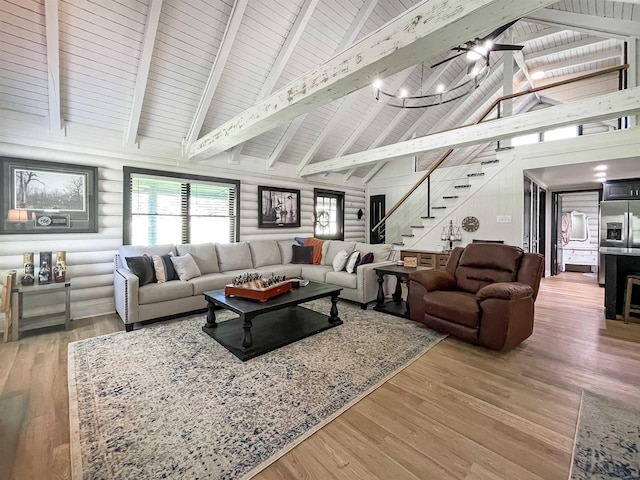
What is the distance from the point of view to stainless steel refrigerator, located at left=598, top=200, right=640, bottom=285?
18.2 feet

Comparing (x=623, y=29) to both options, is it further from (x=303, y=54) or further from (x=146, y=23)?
(x=146, y=23)

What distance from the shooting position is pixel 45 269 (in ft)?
11.4

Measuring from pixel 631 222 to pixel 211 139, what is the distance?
795 centimetres

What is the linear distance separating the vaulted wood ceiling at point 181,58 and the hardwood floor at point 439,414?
99.8 inches

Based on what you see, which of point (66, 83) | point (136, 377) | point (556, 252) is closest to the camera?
point (136, 377)

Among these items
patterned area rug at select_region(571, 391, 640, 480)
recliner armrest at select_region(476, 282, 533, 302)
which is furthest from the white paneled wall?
patterned area rug at select_region(571, 391, 640, 480)

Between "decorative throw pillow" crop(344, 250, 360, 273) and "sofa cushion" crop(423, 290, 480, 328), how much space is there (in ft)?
4.59

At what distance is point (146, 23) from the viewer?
310 cm

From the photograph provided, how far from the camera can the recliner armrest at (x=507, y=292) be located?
8.87 feet

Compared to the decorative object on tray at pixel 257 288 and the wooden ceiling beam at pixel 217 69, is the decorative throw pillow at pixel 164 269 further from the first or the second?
the wooden ceiling beam at pixel 217 69

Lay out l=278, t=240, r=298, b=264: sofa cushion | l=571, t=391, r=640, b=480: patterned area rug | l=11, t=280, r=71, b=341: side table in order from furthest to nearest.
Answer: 1. l=278, t=240, r=298, b=264: sofa cushion
2. l=11, t=280, r=71, b=341: side table
3. l=571, t=391, r=640, b=480: patterned area rug

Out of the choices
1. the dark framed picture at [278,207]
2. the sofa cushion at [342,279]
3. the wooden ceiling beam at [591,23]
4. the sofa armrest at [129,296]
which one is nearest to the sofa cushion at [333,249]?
the sofa cushion at [342,279]

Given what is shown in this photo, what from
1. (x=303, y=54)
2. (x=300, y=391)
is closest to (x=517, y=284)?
(x=300, y=391)

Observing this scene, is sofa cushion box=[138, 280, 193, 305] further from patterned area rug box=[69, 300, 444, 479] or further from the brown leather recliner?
the brown leather recliner
